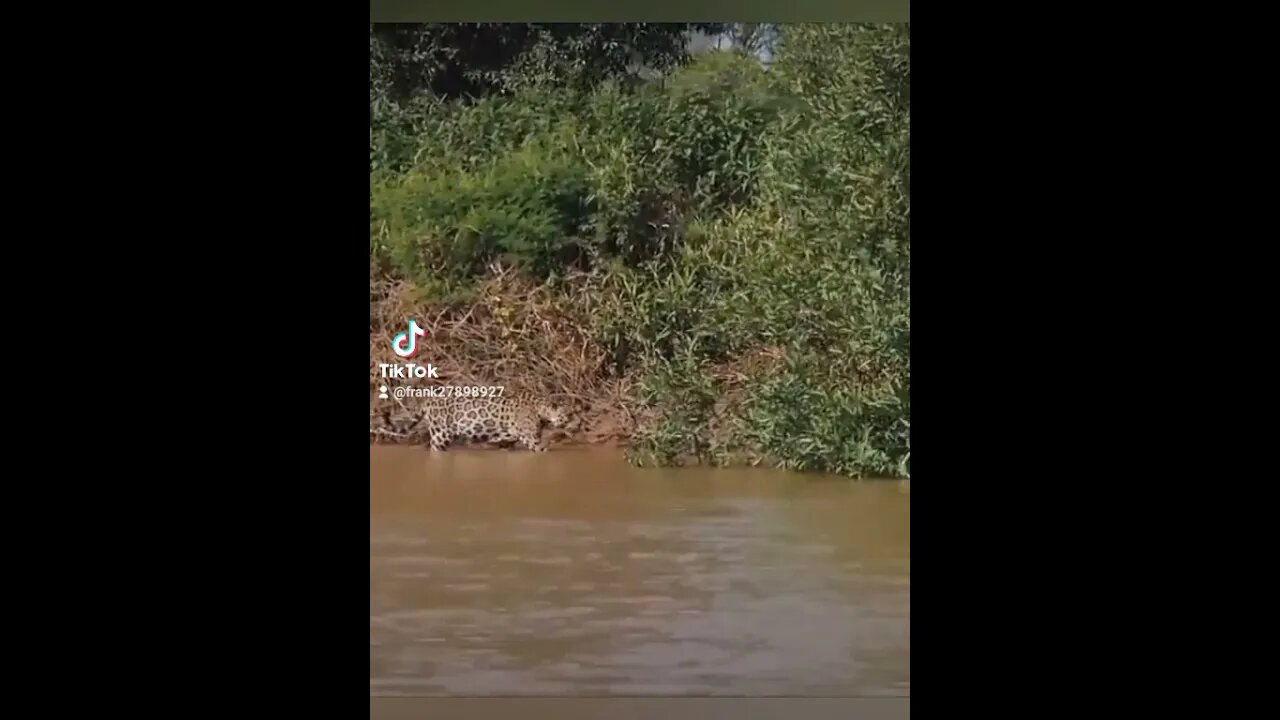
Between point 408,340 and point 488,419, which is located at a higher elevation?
point 408,340

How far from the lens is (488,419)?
3.96 metres

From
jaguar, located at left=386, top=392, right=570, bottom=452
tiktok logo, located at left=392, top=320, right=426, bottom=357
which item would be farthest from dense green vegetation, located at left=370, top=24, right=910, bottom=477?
jaguar, located at left=386, top=392, right=570, bottom=452

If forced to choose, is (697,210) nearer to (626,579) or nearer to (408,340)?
(408,340)

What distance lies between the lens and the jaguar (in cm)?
395

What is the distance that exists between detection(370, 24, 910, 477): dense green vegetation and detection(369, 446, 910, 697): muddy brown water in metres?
0.16

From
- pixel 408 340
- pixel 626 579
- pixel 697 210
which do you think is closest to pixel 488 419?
pixel 408 340

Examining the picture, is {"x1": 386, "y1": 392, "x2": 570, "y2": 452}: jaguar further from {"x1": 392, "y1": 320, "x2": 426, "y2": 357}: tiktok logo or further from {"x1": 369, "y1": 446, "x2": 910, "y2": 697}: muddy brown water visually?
{"x1": 392, "y1": 320, "x2": 426, "y2": 357}: tiktok logo

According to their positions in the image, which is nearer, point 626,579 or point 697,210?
point 626,579

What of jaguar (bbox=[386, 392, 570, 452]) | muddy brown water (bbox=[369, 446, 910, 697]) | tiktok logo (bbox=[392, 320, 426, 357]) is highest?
tiktok logo (bbox=[392, 320, 426, 357])

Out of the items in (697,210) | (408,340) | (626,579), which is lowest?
(626,579)

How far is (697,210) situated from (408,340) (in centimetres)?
99
